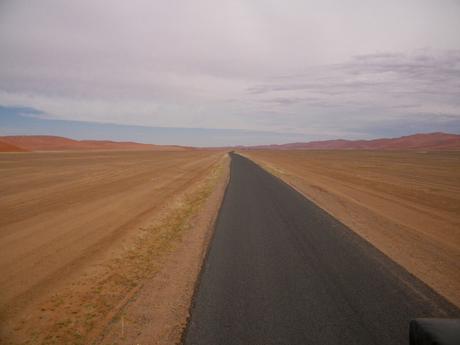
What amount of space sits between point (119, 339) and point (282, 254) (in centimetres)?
443

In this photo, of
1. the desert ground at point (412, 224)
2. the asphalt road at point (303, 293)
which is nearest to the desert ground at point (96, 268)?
the asphalt road at point (303, 293)

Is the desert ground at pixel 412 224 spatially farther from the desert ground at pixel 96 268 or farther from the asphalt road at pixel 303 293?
the desert ground at pixel 96 268

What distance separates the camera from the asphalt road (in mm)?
4945

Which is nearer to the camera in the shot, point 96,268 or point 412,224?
point 96,268

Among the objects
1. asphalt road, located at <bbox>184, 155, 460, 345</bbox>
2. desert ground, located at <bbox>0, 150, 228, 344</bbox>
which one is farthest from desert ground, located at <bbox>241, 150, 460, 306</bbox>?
desert ground, located at <bbox>0, 150, 228, 344</bbox>

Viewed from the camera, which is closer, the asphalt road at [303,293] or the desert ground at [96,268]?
the asphalt road at [303,293]

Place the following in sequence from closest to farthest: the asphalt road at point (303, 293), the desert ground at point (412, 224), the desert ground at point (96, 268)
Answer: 1. the asphalt road at point (303, 293)
2. the desert ground at point (96, 268)
3. the desert ground at point (412, 224)

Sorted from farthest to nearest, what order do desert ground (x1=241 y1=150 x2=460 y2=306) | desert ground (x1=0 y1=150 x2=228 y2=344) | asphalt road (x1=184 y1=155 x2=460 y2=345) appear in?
desert ground (x1=241 y1=150 x2=460 y2=306) → desert ground (x1=0 y1=150 x2=228 y2=344) → asphalt road (x1=184 y1=155 x2=460 y2=345)

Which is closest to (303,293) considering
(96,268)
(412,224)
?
(96,268)

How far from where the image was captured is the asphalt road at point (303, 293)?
495cm

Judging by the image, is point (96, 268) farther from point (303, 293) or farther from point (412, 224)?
point (412, 224)

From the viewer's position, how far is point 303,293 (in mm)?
6191

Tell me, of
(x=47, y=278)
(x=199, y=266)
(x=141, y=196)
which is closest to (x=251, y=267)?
(x=199, y=266)

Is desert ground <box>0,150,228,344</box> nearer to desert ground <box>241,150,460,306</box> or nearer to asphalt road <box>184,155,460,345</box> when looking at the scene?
asphalt road <box>184,155,460,345</box>
